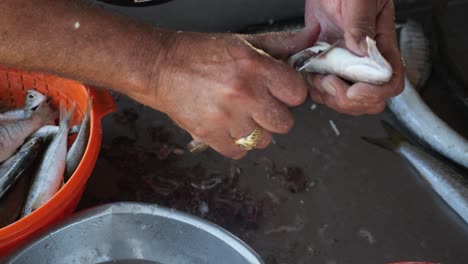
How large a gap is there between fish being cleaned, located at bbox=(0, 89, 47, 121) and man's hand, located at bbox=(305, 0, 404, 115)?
1.09 meters

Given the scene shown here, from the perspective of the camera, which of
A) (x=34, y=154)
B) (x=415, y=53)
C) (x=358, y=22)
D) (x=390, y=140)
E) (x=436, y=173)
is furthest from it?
(x=415, y=53)

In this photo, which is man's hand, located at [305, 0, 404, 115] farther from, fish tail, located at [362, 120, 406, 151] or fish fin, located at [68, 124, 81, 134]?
fish fin, located at [68, 124, 81, 134]

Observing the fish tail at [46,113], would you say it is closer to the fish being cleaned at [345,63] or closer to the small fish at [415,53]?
the fish being cleaned at [345,63]

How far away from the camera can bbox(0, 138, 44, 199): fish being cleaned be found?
2051mm

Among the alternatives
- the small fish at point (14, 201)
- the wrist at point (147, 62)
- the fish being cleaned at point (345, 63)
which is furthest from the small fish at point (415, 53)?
the small fish at point (14, 201)

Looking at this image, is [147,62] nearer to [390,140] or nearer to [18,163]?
[18,163]

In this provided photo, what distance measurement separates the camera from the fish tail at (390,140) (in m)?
2.61

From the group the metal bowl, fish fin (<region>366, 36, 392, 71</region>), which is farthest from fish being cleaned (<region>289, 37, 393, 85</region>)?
the metal bowl

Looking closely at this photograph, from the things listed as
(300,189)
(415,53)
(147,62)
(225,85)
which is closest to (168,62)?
(147,62)

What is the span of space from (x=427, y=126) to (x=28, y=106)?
1.79 m

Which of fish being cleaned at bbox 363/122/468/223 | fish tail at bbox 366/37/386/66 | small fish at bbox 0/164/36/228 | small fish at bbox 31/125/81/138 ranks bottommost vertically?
fish being cleaned at bbox 363/122/468/223

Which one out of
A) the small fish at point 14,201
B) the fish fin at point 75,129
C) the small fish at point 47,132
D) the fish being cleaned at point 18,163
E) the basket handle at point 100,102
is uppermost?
the basket handle at point 100,102

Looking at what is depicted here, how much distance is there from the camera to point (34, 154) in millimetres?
2160

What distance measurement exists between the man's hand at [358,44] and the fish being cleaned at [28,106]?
3.59 feet
